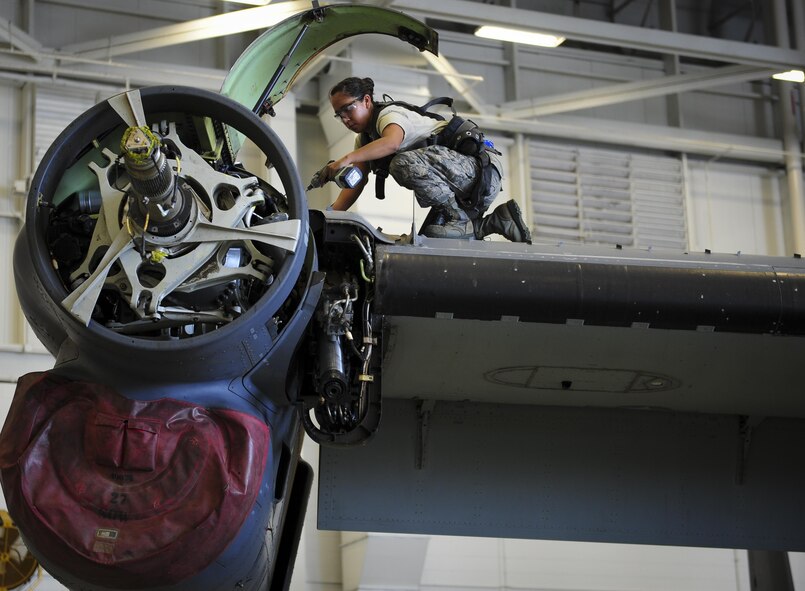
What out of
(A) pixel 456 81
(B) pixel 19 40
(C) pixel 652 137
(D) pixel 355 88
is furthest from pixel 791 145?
(D) pixel 355 88

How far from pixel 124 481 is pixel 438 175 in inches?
119

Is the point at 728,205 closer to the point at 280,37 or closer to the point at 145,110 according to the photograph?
the point at 280,37

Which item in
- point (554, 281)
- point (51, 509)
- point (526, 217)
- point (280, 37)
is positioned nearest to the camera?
point (51, 509)

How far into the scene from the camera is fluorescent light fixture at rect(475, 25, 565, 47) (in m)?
14.9

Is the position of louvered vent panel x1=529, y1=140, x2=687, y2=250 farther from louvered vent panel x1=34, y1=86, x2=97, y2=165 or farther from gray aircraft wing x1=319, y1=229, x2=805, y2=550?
gray aircraft wing x1=319, y1=229, x2=805, y2=550

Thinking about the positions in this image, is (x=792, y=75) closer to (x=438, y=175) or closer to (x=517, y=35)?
(x=517, y=35)

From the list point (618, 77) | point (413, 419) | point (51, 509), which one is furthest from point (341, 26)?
point (618, 77)

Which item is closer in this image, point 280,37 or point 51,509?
point 51,509

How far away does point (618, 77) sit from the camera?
19109 millimetres

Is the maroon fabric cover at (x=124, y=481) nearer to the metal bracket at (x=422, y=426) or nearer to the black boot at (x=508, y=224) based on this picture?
the metal bracket at (x=422, y=426)

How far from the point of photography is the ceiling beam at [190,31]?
46.8 feet

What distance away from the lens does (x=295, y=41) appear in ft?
23.8

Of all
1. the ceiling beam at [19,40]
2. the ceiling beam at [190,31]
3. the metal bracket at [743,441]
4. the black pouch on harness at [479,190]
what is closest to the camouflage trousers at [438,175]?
the black pouch on harness at [479,190]

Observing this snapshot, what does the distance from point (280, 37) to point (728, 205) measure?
13342mm
